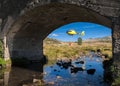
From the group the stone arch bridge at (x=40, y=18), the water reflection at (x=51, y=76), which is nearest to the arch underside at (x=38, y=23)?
the stone arch bridge at (x=40, y=18)

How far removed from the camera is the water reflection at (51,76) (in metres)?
15.7

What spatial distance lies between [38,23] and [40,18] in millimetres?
1703

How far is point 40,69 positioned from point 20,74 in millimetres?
2663

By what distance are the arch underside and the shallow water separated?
2.68 metres

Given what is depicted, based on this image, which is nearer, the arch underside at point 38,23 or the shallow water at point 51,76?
the shallow water at point 51,76

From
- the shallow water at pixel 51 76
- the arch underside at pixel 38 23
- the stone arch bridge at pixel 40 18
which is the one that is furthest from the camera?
the arch underside at pixel 38 23

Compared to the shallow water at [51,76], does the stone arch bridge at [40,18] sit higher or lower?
higher

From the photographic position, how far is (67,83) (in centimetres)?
1561

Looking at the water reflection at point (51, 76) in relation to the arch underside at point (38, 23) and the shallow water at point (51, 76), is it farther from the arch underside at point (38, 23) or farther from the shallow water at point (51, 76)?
the arch underside at point (38, 23)

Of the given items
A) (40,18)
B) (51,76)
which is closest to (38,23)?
(40,18)

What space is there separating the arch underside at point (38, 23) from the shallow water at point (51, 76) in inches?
106

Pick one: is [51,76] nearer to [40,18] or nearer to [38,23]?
[40,18]

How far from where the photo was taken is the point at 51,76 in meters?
18.0

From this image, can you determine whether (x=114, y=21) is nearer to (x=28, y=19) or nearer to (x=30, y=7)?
(x=30, y=7)
